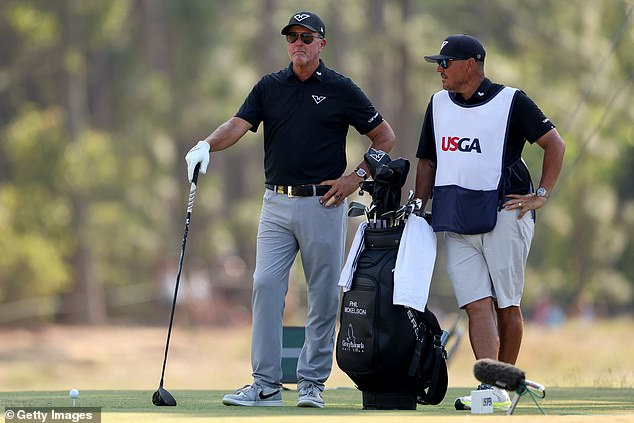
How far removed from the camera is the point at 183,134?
123ft

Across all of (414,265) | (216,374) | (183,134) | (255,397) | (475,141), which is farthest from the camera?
(183,134)

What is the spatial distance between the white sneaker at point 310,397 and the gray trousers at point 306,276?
4 cm

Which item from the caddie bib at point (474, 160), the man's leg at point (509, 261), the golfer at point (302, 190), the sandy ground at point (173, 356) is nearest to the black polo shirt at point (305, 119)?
the golfer at point (302, 190)

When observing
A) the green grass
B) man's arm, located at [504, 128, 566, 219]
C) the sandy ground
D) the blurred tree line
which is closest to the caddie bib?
man's arm, located at [504, 128, 566, 219]

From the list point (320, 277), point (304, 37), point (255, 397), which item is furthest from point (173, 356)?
point (304, 37)

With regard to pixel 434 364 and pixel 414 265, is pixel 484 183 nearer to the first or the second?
pixel 414 265

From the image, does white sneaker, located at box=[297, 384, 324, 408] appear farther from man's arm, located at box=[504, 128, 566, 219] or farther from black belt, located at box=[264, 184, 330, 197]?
man's arm, located at box=[504, 128, 566, 219]

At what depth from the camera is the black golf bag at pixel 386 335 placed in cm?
817

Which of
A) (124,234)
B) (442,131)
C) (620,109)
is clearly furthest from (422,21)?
(442,131)

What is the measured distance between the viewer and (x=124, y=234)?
37.4 metres

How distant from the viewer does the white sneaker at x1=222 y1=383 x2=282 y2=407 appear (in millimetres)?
8570

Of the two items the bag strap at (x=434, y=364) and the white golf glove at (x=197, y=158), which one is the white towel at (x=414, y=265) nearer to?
the bag strap at (x=434, y=364)

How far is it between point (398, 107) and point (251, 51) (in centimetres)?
708

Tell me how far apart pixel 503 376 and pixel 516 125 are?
1.72 meters
